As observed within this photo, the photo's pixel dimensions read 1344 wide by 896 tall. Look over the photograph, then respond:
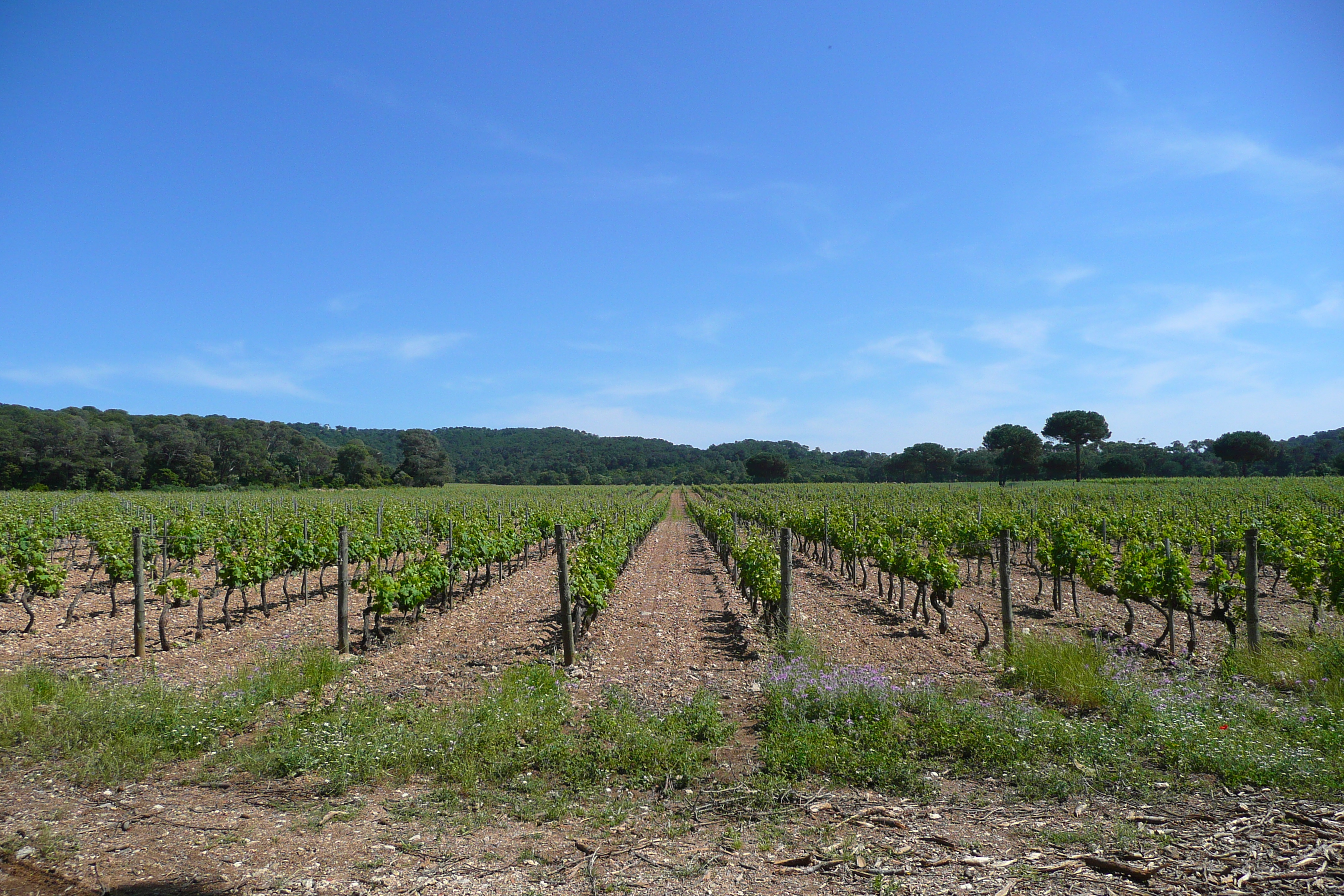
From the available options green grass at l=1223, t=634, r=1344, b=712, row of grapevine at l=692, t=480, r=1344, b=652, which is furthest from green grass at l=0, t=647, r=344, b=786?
green grass at l=1223, t=634, r=1344, b=712

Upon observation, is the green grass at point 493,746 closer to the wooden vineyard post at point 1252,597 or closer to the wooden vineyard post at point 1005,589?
the wooden vineyard post at point 1005,589

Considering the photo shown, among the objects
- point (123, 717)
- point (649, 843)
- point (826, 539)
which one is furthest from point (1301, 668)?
point (826, 539)

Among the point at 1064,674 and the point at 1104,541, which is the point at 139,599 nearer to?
the point at 1064,674

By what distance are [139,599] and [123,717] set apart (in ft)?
13.3

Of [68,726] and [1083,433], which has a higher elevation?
[1083,433]

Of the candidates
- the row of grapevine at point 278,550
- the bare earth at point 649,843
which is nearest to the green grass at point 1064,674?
the bare earth at point 649,843

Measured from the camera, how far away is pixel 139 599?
8906 mm

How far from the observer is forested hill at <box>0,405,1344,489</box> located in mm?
65875

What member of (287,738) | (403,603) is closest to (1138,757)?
(287,738)

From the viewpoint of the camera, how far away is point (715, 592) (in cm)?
1517

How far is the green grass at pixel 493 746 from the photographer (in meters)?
4.94

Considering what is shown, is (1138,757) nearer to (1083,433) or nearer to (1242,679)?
(1242,679)

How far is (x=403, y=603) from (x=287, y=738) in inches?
208

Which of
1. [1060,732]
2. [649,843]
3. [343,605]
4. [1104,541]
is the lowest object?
[649,843]
